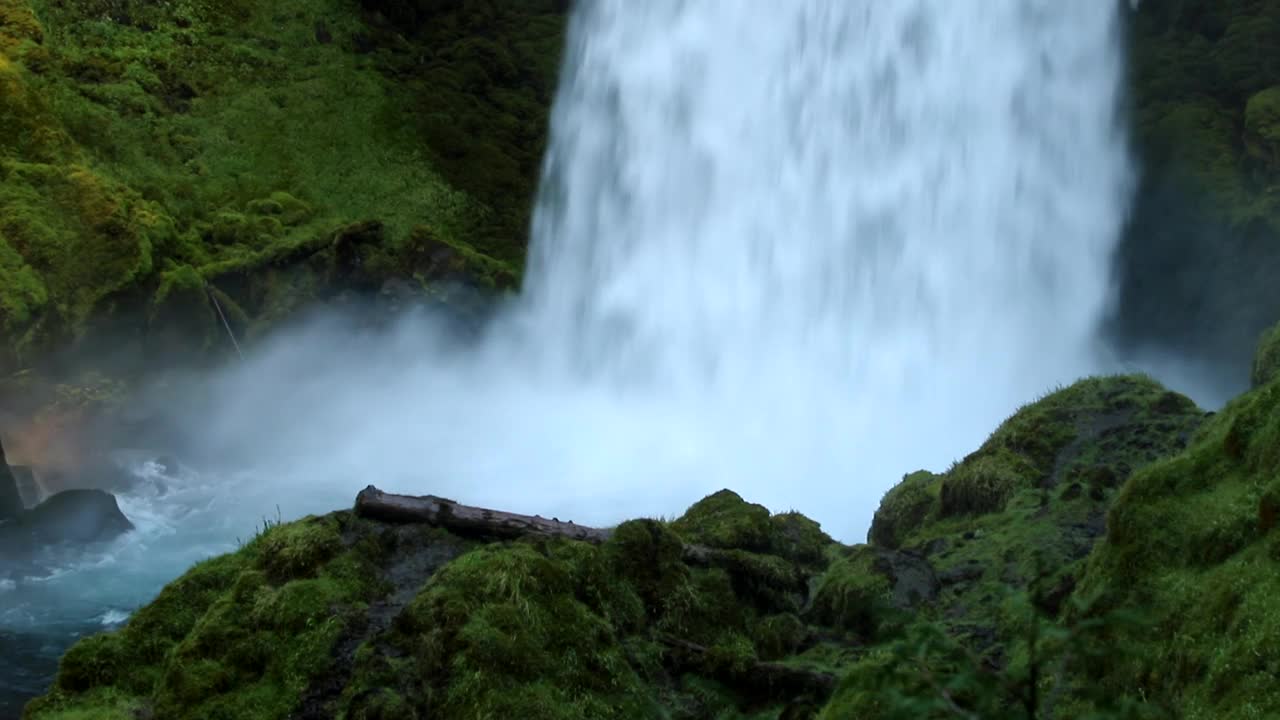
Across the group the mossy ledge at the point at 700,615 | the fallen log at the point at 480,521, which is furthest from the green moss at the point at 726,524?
the fallen log at the point at 480,521

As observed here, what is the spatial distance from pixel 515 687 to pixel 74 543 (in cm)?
1518

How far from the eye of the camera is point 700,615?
7.70 m

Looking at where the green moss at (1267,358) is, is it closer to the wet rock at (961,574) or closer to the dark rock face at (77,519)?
the wet rock at (961,574)

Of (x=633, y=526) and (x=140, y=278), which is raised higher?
(x=140, y=278)

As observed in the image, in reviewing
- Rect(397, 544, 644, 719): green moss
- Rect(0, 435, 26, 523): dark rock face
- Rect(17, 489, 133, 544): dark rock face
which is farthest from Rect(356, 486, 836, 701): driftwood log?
Rect(0, 435, 26, 523): dark rock face

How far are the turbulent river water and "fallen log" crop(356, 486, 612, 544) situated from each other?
12743 mm

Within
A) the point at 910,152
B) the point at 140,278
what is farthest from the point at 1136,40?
the point at 140,278

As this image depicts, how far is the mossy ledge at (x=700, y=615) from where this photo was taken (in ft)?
17.6

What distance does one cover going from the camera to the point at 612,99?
103ft

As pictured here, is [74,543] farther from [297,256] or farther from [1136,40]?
[1136,40]

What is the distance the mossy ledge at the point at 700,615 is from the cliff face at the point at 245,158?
1673 cm

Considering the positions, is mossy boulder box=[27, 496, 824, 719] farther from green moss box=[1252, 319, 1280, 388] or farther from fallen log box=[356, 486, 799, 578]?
green moss box=[1252, 319, 1280, 388]

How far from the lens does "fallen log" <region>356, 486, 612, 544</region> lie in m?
8.23

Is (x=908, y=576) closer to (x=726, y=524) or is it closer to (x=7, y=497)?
(x=726, y=524)
